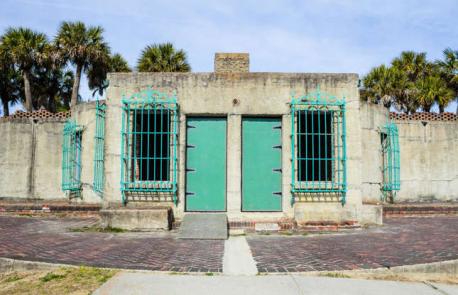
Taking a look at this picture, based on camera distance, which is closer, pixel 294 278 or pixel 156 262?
pixel 294 278

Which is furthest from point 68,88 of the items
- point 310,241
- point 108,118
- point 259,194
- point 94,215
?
point 310,241

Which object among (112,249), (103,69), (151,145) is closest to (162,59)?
(103,69)

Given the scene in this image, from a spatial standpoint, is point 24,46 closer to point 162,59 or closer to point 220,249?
point 162,59

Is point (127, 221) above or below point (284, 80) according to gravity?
below

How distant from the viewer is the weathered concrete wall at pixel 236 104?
8953 millimetres

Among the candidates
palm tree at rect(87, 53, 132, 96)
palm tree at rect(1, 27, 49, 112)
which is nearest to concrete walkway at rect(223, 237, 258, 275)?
palm tree at rect(87, 53, 132, 96)

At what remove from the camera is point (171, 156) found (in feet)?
29.6

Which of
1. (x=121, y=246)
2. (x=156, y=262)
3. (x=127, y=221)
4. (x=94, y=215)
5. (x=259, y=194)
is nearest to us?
(x=156, y=262)

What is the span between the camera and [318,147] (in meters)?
9.33

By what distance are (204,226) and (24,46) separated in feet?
63.8

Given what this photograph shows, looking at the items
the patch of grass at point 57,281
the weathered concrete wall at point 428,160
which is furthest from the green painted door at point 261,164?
the weathered concrete wall at point 428,160

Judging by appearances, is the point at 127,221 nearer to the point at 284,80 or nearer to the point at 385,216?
the point at 284,80

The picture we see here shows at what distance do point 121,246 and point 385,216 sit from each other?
837 cm

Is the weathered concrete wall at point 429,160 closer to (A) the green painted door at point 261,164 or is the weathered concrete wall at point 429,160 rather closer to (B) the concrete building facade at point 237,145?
(B) the concrete building facade at point 237,145
